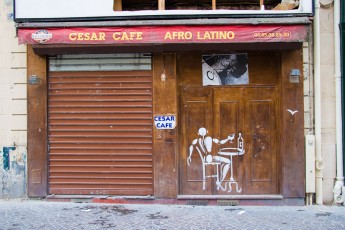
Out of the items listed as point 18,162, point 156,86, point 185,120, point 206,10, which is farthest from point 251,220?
point 18,162

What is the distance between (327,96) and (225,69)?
2.10m

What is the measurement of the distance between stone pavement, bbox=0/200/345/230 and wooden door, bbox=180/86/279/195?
531mm

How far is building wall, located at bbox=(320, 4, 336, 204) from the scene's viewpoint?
8.94m

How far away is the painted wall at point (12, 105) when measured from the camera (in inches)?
361

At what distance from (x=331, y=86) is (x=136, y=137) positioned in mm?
4047

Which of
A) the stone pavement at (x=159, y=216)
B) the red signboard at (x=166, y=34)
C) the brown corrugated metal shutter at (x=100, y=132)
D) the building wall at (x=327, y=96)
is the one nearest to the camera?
the stone pavement at (x=159, y=216)

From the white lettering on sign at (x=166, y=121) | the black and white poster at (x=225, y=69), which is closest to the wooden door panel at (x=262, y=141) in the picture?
the black and white poster at (x=225, y=69)

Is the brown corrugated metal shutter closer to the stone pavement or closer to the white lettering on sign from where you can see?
the white lettering on sign

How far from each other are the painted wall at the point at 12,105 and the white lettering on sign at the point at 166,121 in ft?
9.06

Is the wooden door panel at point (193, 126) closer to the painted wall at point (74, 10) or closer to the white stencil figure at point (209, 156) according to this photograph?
the white stencil figure at point (209, 156)

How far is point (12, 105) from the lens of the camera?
9.20m

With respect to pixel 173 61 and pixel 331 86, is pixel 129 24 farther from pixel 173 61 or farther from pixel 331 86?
pixel 331 86

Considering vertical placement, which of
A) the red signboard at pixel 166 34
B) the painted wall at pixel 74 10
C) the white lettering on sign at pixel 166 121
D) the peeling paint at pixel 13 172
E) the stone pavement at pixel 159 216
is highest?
the painted wall at pixel 74 10

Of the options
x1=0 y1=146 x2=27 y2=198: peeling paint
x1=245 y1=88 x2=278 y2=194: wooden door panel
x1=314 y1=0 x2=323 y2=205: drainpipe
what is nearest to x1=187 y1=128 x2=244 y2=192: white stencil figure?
x1=245 y1=88 x2=278 y2=194: wooden door panel
